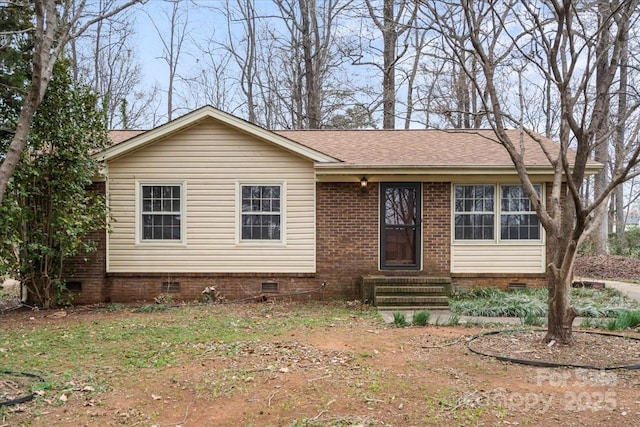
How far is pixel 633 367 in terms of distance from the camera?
486cm

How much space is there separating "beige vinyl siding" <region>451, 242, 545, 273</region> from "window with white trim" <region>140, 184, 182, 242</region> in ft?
19.8

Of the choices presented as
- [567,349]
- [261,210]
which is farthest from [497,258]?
[261,210]

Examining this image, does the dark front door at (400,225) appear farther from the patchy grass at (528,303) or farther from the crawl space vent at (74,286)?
the crawl space vent at (74,286)

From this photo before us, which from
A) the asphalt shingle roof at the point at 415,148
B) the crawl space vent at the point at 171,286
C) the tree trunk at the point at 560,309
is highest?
the asphalt shingle roof at the point at 415,148

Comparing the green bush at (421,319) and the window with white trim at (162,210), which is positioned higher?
the window with white trim at (162,210)

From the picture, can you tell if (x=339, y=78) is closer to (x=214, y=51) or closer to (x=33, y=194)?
(x=214, y=51)

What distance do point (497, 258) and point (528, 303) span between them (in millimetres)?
1609

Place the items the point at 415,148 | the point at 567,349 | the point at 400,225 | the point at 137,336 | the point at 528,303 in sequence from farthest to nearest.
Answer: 1. the point at 415,148
2. the point at 400,225
3. the point at 528,303
4. the point at 137,336
5. the point at 567,349

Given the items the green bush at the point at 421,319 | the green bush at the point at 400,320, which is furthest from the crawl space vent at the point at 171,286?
the green bush at the point at 421,319

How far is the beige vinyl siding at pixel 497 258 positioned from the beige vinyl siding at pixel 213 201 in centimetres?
321

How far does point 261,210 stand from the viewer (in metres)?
9.84

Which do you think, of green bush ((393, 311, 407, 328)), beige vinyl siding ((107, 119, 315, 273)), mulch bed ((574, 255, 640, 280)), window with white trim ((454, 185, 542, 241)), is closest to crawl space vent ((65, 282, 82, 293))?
beige vinyl siding ((107, 119, 315, 273))

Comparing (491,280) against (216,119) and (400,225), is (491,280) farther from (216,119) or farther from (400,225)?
(216,119)

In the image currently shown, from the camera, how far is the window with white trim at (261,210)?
388 inches
